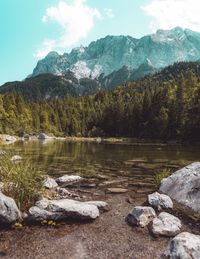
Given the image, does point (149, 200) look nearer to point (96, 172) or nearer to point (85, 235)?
point (85, 235)

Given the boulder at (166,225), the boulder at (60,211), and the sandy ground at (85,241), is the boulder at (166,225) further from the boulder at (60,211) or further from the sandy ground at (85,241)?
the boulder at (60,211)

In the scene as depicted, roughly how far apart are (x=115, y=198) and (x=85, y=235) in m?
5.67

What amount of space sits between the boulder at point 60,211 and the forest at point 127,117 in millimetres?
83361

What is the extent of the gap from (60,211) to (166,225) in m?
4.42

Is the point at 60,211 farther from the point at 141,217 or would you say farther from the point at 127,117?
the point at 127,117

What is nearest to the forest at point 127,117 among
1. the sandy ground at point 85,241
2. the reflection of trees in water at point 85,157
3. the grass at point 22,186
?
the reflection of trees in water at point 85,157

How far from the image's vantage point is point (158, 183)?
68.9 feet

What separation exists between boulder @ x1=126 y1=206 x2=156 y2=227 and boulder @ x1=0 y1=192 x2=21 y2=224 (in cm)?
468

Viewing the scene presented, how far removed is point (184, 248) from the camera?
9625mm

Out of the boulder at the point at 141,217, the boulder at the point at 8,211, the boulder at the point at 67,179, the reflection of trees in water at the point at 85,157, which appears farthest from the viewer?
the reflection of trees in water at the point at 85,157

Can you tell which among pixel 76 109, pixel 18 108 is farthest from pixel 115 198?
pixel 76 109

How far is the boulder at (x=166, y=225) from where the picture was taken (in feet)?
40.1

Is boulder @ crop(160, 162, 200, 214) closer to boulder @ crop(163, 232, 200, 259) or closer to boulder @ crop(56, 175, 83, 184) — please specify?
boulder @ crop(163, 232, 200, 259)

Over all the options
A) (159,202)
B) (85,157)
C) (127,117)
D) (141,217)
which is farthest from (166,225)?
(127,117)
